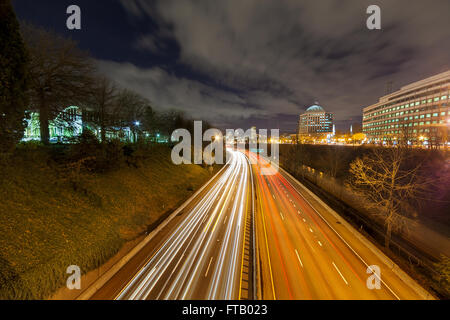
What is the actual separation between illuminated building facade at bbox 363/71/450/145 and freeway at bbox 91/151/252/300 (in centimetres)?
7078

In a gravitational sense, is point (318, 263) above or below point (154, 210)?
below

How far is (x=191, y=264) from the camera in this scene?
1148 cm

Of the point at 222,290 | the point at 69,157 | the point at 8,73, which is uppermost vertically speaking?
the point at 8,73

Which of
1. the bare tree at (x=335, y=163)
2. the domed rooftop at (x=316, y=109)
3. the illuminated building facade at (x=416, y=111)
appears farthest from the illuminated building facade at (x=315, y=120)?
the bare tree at (x=335, y=163)

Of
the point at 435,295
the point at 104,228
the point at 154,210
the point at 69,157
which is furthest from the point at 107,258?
the point at 435,295

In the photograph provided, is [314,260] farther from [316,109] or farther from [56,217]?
[316,109]

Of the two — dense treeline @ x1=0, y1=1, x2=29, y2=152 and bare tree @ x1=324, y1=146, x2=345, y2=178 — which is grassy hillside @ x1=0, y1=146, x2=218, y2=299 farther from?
bare tree @ x1=324, y1=146, x2=345, y2=178

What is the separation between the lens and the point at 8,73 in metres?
11.0

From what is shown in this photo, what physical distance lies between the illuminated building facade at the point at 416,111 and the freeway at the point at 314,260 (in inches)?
2444

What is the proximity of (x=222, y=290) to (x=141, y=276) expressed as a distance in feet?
16.9

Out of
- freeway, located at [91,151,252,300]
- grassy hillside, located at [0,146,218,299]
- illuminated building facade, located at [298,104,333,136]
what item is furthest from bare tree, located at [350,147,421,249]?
illuminated building facade, located at [298,104,333,136]

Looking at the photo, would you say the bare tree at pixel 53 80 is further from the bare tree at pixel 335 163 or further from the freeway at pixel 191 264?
the bare tree at pixel 335 163

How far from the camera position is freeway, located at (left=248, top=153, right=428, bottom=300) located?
992 cm
